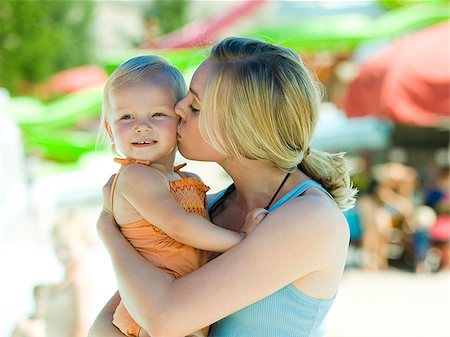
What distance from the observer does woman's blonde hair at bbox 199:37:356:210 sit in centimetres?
184

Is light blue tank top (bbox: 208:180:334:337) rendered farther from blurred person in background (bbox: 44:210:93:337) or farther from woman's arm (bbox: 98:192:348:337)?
blurred person in background (bbox: 44:210:93:337)

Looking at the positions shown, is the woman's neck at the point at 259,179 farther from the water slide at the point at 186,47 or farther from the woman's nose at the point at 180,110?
the water slide at the point at 186,47

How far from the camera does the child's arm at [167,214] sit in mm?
1835

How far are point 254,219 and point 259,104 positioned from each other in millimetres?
253

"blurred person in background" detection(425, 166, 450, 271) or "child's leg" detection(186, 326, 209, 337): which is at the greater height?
"child's leg" detection(186, 326, 209, 337)

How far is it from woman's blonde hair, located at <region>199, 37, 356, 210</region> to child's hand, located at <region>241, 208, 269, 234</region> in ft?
0.44

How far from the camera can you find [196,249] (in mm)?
1963

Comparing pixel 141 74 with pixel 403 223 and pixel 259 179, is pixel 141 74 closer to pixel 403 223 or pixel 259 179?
pixel 259 179

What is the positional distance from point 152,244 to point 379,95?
21.5 feet

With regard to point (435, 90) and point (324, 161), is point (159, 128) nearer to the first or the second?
point (324, 161)

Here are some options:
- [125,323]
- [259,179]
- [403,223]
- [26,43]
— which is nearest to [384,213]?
[403,223]

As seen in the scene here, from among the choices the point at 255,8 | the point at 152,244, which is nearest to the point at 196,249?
the point at 152,244

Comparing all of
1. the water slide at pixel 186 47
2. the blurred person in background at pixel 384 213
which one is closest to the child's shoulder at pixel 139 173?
the water slide at pixel 186 47

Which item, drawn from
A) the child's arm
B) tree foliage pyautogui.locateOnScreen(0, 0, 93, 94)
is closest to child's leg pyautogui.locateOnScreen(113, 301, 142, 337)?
the child's arm
